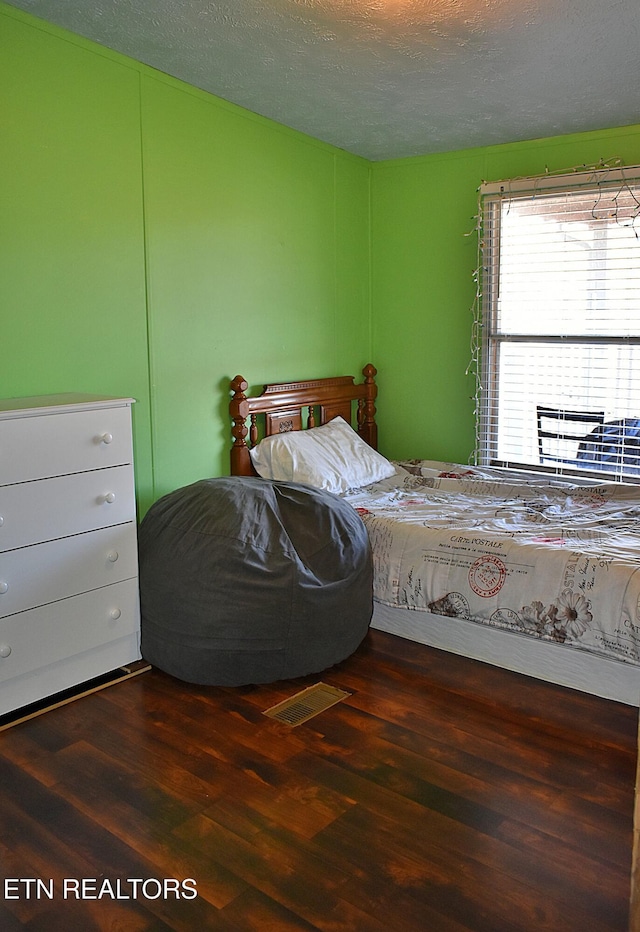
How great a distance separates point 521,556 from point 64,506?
1.63 m

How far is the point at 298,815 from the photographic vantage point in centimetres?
200

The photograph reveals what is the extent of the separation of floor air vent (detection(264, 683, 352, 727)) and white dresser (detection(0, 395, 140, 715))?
64 centimetres

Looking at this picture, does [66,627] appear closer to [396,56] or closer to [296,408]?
[296,408]

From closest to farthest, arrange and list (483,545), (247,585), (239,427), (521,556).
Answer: (247,585)
(521,556)
(483,545)
(239,427)

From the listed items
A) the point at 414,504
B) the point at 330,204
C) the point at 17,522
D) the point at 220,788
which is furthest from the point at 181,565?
the point at 330,204

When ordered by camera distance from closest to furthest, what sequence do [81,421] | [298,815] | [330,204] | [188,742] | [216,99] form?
[298,815], [188,742], [81,421], [216,99], [330,204]

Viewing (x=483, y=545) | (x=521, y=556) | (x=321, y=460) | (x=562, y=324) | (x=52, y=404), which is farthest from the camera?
(x=562, y=324)

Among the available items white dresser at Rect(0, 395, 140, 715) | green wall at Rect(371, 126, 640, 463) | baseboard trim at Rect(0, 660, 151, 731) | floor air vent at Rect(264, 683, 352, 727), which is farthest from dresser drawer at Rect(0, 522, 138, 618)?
green wall at Rect(371, 126, 640, 463)

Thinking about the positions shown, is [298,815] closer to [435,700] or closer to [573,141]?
[435,700]

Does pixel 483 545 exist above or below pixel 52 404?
below

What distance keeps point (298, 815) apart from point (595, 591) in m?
1.28

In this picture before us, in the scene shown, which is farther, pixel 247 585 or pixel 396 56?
pixel 396 56

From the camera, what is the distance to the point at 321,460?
378 cm

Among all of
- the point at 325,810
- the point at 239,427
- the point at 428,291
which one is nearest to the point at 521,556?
the point at 325,810
